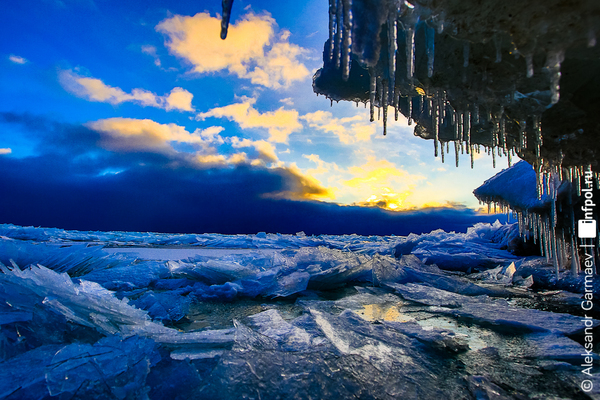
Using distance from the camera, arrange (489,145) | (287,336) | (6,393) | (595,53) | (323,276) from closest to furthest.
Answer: (6,393)
(595,53)
(287,336)
(489,145)
(323,276)

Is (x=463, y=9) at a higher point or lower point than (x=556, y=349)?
higher

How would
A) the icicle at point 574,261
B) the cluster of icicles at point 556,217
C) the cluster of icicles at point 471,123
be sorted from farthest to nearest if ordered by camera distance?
the icicle at point 574,261 → the cluster of icicles at point 556,217 → the cluster of icicles at point 471,123

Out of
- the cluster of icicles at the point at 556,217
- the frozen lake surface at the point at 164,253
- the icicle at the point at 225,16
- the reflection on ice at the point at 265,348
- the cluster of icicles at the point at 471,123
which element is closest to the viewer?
the reflection on ice at the point at 265,348

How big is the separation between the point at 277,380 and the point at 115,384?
684mm

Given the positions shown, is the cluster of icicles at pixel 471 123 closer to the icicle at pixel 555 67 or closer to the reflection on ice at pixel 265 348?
the icicle at pixel 555 67

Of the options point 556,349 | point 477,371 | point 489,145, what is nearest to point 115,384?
point 477,371

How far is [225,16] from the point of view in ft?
4.41

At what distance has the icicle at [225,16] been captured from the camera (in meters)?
1.32

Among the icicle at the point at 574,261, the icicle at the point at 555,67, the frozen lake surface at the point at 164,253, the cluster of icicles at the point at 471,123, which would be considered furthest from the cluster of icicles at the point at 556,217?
the frozen lake surface at the point at 164,253

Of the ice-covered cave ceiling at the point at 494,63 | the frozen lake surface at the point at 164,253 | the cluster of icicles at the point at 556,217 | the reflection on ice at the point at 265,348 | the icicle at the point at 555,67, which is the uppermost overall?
the ice-covered cave ceiling at the point at 494,63

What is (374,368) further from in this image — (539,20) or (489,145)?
(489,145)

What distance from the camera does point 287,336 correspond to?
1.69 metres

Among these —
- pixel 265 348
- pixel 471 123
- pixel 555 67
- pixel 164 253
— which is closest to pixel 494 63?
pixel 555 67

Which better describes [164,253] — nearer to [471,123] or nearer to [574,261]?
[471,123]
